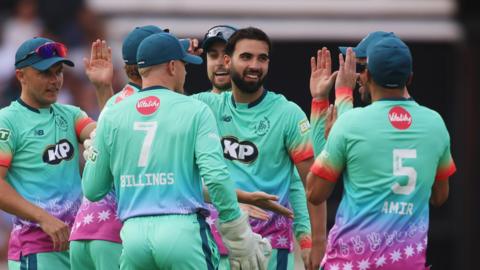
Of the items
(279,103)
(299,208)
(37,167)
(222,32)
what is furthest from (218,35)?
(37,167)

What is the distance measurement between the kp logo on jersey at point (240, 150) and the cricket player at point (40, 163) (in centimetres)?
105

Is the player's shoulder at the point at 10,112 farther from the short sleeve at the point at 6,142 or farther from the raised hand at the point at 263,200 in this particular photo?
the raised hand at the point at 263,200

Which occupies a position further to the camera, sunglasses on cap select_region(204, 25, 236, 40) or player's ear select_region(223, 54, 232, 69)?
sunglasses on cap select_region(204, 25, 236, 40)

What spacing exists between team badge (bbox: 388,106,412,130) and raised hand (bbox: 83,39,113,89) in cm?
273

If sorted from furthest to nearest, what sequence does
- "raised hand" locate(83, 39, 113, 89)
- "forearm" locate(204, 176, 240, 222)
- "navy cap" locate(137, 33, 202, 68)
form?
1. "raised hand" locate(83, 39, 113, 89)
2. "navy cap" locate(137, 33, 202, 68)
3. "forearm" locate(204, 176, 240, 222)

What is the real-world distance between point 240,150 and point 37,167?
147cm

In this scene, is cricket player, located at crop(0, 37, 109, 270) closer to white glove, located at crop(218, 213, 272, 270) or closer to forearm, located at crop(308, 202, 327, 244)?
white glove, located at crop(218, 213, 272, 270)

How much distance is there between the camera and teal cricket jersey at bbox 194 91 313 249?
35.1 ft

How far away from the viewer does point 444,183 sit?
9492mm

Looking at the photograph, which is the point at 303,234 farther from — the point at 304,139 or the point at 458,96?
the point at 458,96

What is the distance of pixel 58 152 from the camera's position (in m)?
10.9

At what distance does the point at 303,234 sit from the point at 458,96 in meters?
8.00

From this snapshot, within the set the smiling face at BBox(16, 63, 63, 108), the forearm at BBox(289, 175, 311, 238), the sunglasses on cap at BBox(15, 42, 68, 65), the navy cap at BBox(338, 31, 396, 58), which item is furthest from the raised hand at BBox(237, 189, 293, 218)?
the sunglasses on cap at BBox(15, 42, 68, 65)

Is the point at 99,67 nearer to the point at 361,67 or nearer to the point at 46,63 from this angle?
the point at 46,63
